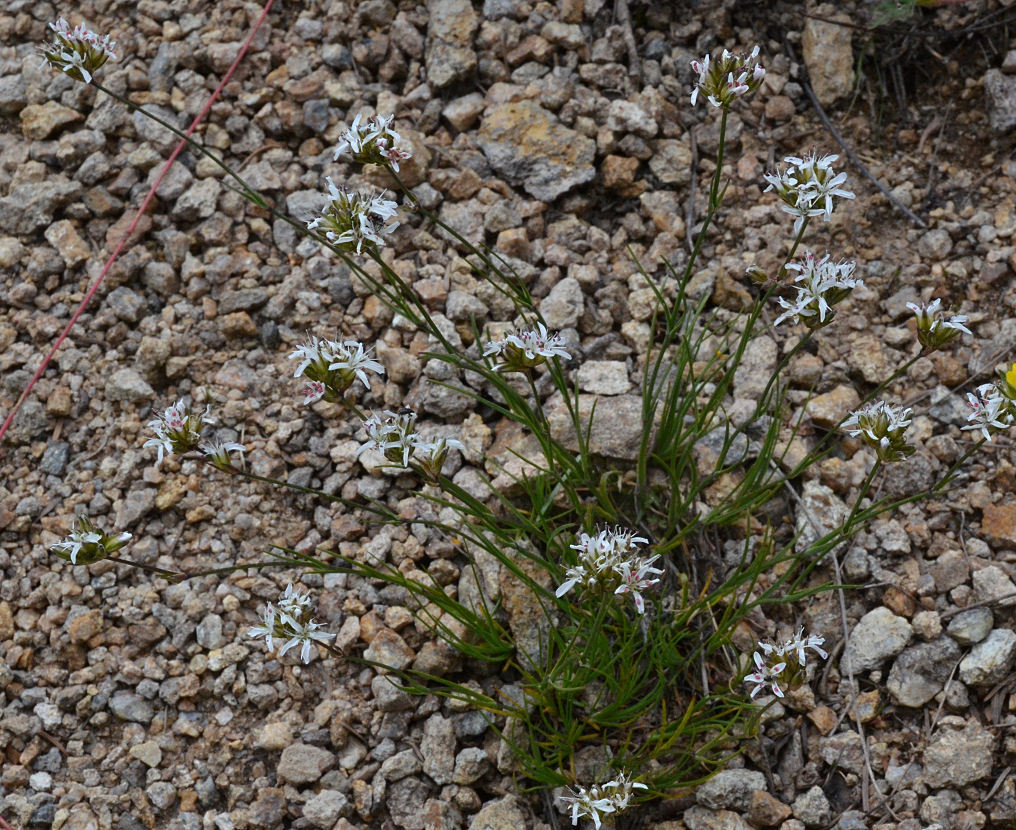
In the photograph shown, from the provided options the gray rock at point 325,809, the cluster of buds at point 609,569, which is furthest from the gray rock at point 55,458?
the cluster of buds at point 609,569

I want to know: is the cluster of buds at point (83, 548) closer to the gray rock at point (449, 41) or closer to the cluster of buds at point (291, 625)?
the cluster of buds at point (291, 625)

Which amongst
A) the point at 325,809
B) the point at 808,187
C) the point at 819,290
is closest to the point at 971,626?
the point at 819,290

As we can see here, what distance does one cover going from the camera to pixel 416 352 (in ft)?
11.6

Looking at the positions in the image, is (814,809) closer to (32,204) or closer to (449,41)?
(449,41)

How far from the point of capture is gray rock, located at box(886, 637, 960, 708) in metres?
2.89

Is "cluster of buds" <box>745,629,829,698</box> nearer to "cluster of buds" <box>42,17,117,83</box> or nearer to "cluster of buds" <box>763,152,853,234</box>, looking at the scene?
"cluster of buds" <box>763,152,853,234</box>

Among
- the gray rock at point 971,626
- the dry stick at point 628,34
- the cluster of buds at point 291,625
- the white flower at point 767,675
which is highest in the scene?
the dry stick at point 628,34

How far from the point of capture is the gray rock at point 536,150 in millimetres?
3811

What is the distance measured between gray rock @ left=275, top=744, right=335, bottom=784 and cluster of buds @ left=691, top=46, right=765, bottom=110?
2150mm

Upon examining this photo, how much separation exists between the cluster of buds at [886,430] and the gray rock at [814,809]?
3.24ft

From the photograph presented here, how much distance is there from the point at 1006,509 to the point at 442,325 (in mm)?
1956

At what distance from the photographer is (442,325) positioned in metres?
3.56

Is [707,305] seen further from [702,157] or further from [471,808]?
[471,808]

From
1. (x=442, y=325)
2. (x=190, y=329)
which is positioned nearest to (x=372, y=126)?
(x=442, y=325)
